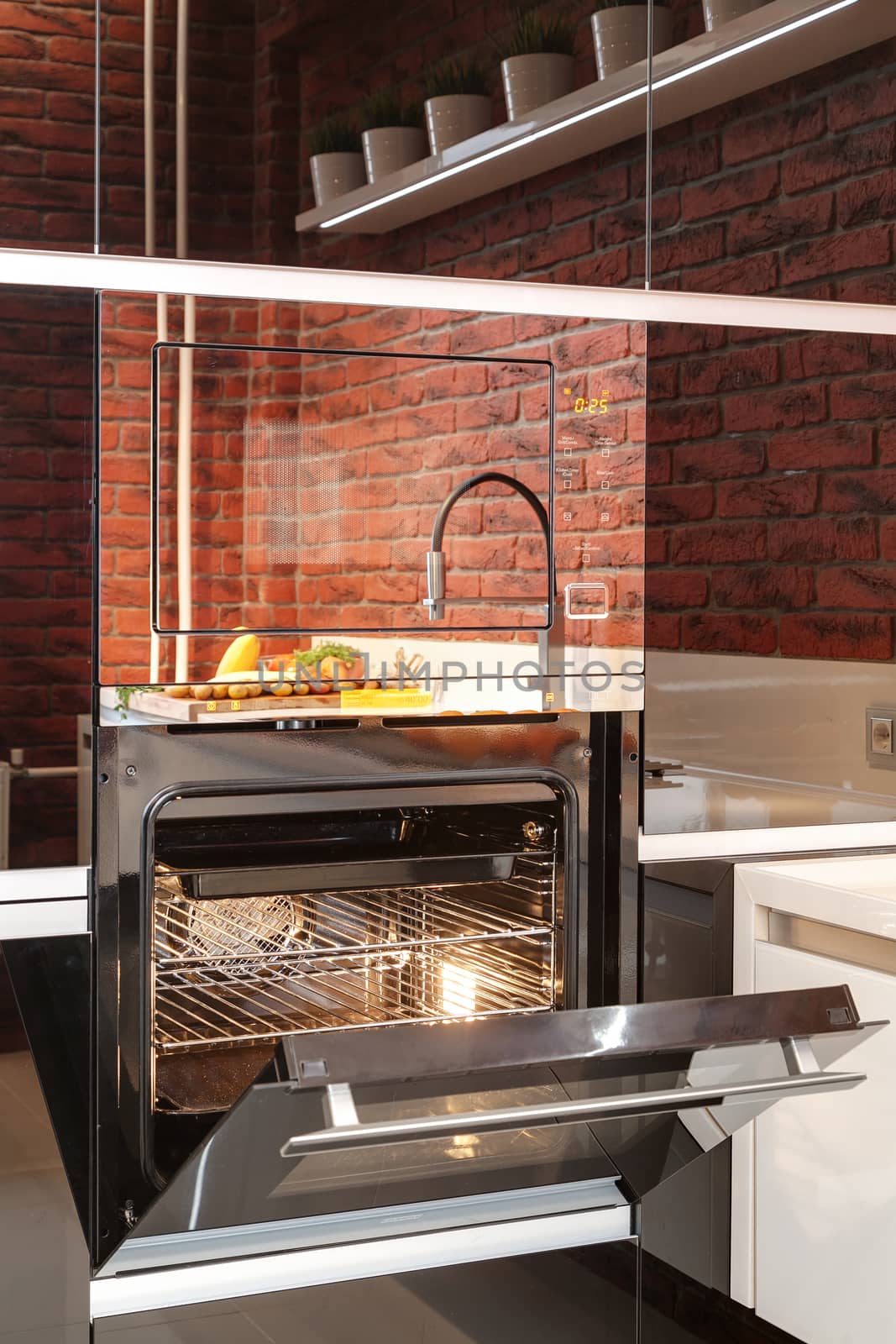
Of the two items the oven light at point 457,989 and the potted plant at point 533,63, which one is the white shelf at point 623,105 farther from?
the oven light at point 457,989

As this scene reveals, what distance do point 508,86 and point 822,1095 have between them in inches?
52.7

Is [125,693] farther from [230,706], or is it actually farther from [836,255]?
[836,255]

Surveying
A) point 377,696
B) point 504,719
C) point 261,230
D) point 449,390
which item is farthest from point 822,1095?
point 261,230

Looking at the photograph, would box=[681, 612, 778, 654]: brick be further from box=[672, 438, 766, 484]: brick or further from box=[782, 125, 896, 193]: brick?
box=[782, 125, 896, 193]: brick

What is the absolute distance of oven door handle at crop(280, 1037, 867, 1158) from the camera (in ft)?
4.37

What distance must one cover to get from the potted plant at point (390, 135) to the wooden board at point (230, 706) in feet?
2.08

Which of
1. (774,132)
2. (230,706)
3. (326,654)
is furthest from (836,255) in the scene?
(230,706)

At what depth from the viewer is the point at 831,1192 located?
1768mm

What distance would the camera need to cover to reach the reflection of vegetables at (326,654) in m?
1.60

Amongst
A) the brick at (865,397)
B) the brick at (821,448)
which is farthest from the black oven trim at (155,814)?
the brick at (865,397)

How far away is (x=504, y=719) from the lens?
1688mm

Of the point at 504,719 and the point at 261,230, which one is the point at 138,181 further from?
the point at 504,719

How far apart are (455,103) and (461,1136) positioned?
1.23 m

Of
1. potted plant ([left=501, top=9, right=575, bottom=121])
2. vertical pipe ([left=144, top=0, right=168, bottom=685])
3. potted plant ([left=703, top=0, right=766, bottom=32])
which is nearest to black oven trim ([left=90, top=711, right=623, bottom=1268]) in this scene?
vertical pipe ([left=144, top=0, right=168, bottom=685])
